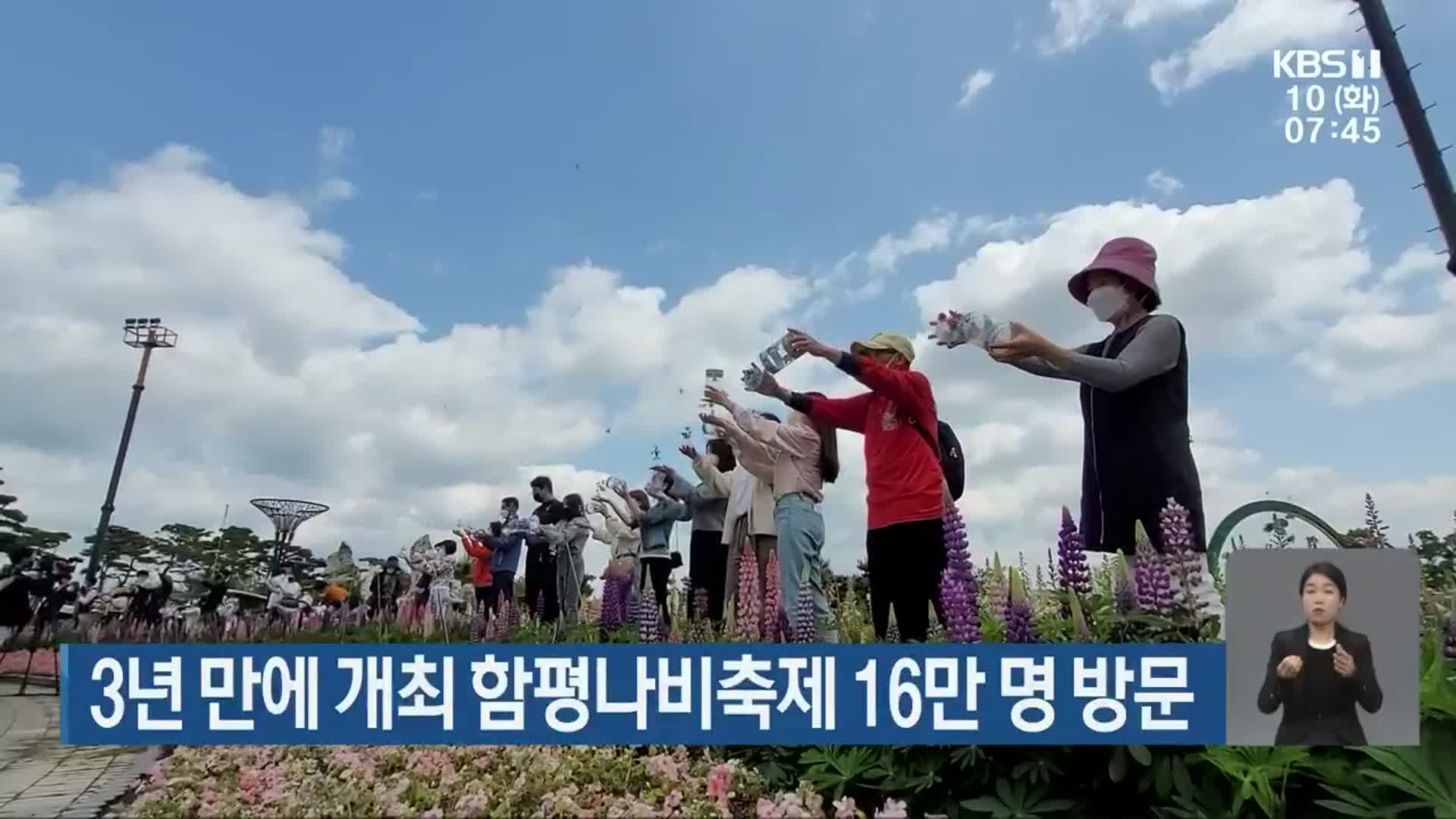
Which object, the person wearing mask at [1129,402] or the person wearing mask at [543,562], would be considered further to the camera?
the person wearing mask at [543,562]

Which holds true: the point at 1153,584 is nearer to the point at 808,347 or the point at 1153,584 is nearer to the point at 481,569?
the point at 808,347

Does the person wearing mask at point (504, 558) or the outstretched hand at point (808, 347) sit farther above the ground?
the outstretched hand at point (808, 347)

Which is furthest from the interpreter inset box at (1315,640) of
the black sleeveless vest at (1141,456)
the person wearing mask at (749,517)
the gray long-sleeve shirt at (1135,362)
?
the person wearing mask at (749,517)

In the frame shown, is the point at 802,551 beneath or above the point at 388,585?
above

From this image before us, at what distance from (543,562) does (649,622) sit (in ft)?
12.6

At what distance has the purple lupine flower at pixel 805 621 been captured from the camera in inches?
207

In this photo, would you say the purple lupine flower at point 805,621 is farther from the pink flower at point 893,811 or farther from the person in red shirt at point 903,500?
the pink flower at point 893,811

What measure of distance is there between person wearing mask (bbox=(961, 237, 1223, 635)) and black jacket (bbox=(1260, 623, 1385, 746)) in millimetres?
861

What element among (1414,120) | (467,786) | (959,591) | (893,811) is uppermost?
(1414,120)

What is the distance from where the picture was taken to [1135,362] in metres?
4.59

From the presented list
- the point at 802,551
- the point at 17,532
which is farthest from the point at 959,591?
the point at 17,532


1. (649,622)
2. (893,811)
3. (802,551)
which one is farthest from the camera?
(649,622)
